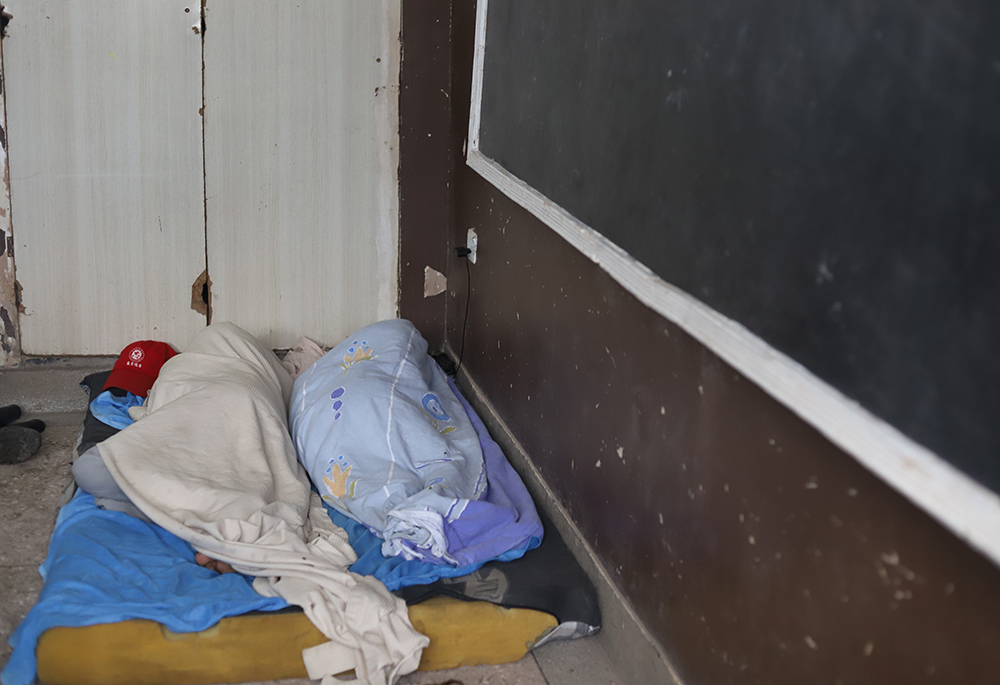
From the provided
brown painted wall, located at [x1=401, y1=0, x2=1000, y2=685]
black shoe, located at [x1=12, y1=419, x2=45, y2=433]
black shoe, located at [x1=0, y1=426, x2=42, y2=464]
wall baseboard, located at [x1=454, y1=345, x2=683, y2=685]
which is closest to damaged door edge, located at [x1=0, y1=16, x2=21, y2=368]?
black shoe, located at [x1=12, y1=419, x2=45, y2=433]

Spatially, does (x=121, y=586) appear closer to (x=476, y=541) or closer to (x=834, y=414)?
(x=476, y=541)

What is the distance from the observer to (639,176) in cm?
147

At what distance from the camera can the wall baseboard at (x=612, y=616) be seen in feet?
5.14

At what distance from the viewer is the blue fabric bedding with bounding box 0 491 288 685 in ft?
5.24

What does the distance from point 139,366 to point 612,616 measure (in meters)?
1.81

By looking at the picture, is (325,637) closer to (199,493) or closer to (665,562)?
(199,493)

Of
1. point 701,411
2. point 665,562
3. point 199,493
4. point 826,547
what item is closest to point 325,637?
point 199,493

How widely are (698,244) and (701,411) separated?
0.89ft

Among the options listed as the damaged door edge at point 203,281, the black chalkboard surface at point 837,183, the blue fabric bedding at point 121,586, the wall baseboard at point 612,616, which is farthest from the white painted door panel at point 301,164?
the black chalkboard surface at point 837,183

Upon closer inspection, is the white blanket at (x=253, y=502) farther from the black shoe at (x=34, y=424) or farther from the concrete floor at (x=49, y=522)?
the black shoe at (x=34, y=424)

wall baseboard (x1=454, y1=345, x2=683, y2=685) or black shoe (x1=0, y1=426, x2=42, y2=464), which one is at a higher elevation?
wall baseboard (x1=454, y1=345, x2=683, y2=685)

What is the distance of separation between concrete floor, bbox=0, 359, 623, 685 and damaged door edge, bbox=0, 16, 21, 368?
3.2 inches

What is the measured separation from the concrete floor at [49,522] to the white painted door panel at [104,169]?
134 millimetres

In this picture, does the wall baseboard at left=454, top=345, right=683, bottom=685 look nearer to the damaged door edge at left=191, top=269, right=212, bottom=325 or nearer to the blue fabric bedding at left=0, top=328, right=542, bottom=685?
the blue fabric bedding at left=0, top=328, right=542, bottom=685
